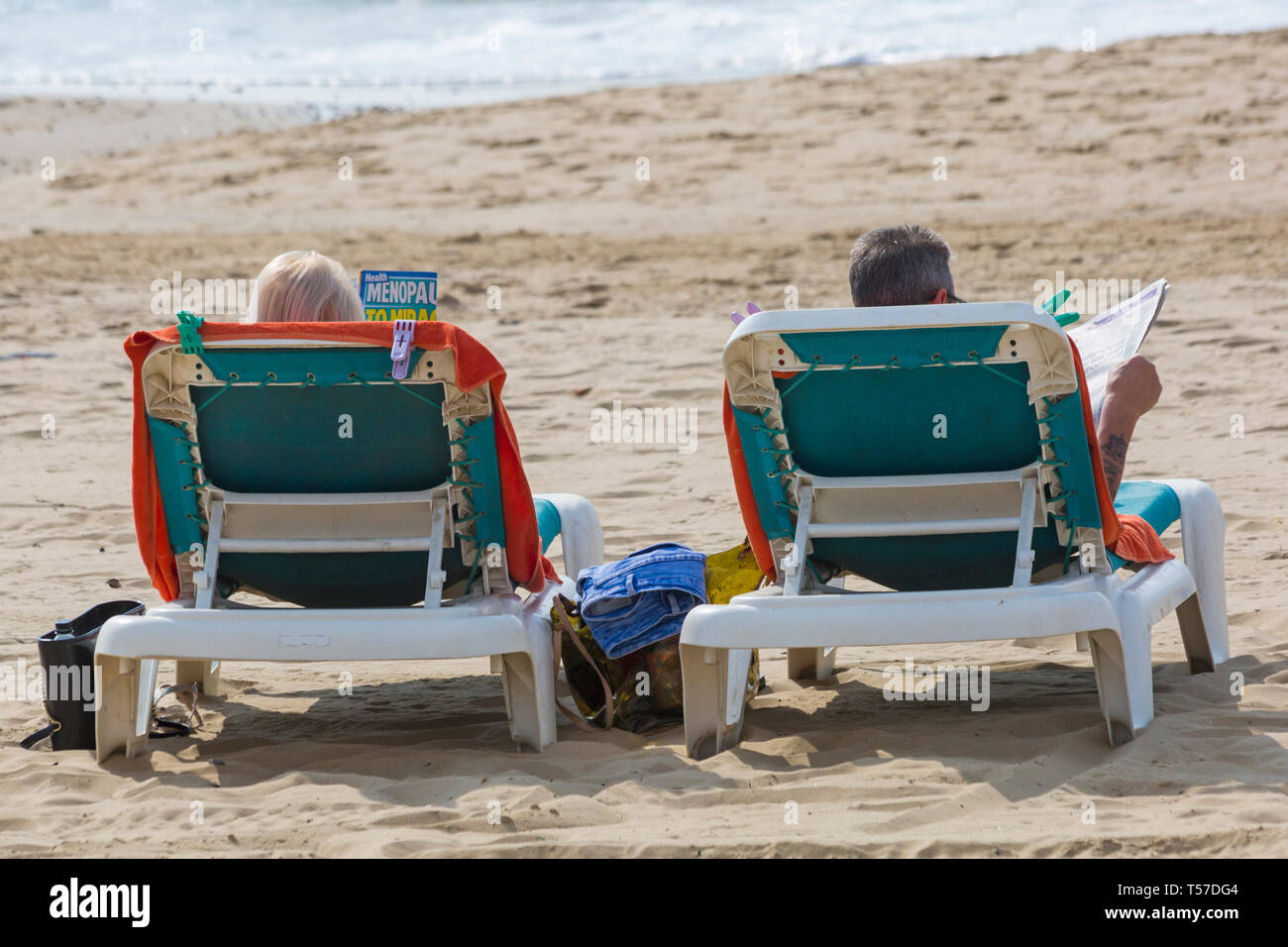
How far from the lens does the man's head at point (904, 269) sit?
3.58m

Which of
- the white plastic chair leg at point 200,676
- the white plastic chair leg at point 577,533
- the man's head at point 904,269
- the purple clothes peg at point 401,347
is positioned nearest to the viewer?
the purple clothes peg at point 401,347

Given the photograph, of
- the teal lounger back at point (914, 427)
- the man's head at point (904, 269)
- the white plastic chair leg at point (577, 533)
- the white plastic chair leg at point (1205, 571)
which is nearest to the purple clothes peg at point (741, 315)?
the teal lounger back at point (914, 427)

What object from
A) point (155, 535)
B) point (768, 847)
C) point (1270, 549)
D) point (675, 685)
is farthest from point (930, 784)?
point (1270, 549)

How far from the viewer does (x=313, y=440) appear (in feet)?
11.6

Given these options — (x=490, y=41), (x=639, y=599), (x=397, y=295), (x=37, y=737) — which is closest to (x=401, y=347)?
(x=397, y=295)

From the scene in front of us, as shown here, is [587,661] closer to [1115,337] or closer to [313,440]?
[313,440]

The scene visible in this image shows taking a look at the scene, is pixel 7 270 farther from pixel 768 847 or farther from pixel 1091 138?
pixel 768 847

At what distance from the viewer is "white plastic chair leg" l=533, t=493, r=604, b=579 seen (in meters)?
4.36

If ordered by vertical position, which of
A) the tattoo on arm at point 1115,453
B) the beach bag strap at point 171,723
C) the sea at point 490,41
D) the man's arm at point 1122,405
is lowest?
the beach bag strap at point 171,723

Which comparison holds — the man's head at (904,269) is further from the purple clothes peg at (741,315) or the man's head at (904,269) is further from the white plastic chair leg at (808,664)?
the white plastic chair leg at (808,664)

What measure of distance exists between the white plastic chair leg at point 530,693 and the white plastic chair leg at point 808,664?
946 mm

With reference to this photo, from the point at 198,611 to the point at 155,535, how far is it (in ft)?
1.04

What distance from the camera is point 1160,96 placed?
1393 cm

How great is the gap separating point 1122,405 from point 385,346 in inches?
75.0
